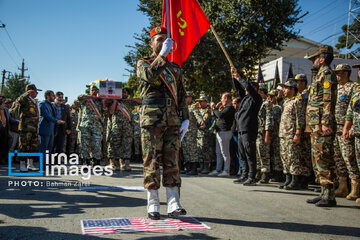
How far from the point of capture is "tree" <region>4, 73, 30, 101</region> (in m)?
43.6

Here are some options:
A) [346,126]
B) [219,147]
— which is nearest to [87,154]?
[219,147]

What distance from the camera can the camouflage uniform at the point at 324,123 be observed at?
14.4 feet

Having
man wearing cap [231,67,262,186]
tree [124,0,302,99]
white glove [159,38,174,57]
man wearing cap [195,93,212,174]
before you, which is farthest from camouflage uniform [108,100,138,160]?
tree [124,0,302,99]

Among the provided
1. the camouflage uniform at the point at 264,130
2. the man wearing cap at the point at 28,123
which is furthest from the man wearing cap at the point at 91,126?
the camouflage uniform at the point at 264,130

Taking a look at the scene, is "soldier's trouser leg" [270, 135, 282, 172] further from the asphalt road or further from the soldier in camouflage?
the soldier in camouflage

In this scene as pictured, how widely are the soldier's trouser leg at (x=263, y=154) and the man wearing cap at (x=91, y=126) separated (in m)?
4.45

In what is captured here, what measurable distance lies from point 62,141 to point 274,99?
24.1 ft

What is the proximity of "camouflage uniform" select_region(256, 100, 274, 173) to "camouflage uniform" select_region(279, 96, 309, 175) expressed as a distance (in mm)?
504

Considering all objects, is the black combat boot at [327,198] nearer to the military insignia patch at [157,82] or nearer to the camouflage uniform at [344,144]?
the camouflage uniform at [344,144]

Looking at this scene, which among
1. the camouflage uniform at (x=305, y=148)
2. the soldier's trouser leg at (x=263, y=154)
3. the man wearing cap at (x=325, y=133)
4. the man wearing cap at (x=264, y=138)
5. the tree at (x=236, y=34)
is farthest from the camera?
the tree at (x=236, y=34)

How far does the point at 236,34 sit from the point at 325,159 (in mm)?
12504

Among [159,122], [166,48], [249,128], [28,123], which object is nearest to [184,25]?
[166,48]

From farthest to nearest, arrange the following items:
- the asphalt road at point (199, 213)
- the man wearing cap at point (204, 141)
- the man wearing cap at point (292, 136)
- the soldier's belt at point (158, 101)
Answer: the man wearing cap at point (204, 141) → the man wearing cap at point (292, 136) → the soldier's belt at point (158, 101) → the asphalt road at point (199, 213)

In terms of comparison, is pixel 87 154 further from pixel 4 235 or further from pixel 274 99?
pixel 4 235
